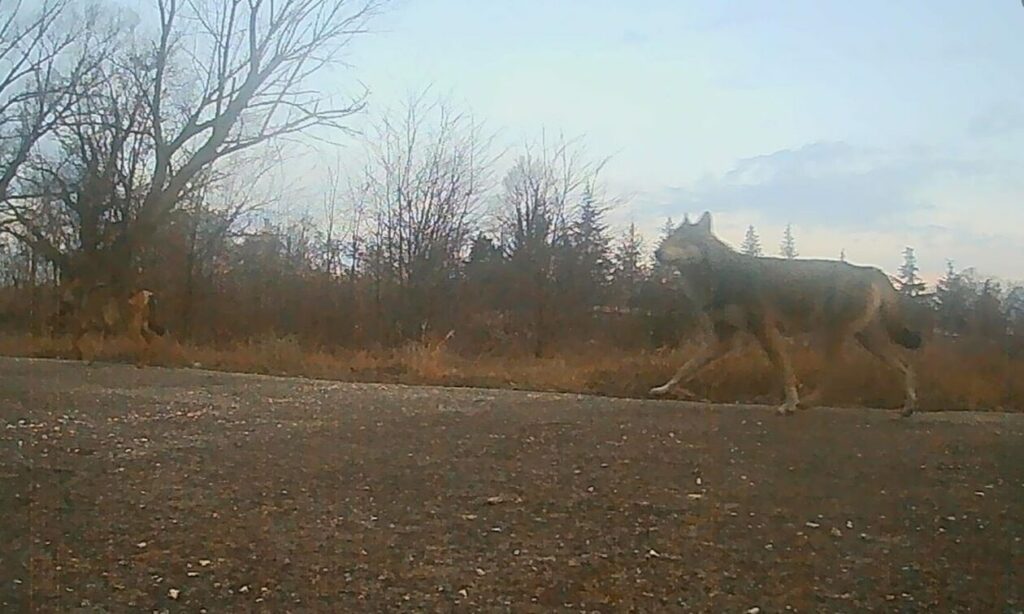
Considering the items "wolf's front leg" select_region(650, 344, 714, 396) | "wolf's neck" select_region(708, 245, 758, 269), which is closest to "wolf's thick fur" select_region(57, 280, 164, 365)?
"wolf's front leg" select_region(650, 344, 714, 396)

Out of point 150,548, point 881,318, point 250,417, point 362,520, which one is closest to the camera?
point 150,548

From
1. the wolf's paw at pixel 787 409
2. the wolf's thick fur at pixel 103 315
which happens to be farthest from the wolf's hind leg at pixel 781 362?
the wolf's thick fur at pixel 103 315

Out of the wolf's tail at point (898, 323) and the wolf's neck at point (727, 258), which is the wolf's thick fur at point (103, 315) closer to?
the wolf's neck at point (727, 258)

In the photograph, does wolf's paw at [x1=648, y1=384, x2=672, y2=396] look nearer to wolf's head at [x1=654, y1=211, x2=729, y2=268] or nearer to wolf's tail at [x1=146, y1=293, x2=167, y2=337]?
wolf's head at [x1=654, y1=211, x2=729, y2=268]

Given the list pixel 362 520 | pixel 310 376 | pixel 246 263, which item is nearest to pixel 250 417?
pixel 362 520

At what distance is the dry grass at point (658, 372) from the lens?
35.9 feet

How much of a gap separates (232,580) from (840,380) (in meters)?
8.39

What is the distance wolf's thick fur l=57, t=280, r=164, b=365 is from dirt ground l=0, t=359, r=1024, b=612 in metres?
12.7

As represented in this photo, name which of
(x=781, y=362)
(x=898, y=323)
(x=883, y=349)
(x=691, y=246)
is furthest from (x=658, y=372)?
(x=898, y=323)

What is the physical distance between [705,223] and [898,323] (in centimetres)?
220

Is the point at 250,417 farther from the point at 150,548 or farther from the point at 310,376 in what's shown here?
the point at 310,376

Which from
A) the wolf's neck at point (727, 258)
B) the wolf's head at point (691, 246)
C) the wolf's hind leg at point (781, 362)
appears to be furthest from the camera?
the wolf's head at point (691, 246)

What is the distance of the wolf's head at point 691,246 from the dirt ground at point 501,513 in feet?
8.25

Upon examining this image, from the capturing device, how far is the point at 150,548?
3.88 metres
